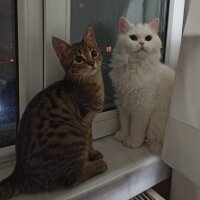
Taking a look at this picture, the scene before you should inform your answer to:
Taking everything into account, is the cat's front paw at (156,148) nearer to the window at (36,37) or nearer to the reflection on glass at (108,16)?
the reflection on glass at (108,16)

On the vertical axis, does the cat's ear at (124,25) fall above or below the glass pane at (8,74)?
above

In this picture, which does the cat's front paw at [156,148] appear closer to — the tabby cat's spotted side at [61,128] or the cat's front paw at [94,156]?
the cat's front paw at [94,156]

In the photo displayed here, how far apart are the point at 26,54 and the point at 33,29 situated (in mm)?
79

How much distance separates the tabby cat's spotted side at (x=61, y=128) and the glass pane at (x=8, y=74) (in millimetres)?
141

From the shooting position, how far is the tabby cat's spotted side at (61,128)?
2.29 feet

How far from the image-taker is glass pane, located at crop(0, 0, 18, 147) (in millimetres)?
768

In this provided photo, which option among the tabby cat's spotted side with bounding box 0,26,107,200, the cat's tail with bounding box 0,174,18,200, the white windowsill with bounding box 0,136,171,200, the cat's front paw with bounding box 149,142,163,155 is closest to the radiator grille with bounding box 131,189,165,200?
the white windowsill with bounding box 0,136,171,200

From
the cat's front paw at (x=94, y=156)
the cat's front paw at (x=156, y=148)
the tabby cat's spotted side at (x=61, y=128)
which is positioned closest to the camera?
the tabby cat's spotted side at (x=61, y=128)

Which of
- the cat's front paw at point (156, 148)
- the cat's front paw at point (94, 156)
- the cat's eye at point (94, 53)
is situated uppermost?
the cat's eye at point (94, 53)

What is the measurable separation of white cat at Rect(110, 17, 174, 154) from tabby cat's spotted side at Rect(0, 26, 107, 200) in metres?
0.21

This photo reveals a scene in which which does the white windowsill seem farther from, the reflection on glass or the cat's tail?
the reflection on glass

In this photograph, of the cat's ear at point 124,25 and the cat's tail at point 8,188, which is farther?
the cat's ear at point 124,25

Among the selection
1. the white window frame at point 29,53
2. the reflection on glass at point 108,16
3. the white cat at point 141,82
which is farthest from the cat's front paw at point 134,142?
the white window frame at point 29,53

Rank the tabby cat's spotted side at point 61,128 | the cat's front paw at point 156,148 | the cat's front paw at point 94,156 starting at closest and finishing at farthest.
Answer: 1. the tabby cat's spotted side at point 61,128
2. the cat's front paw at point 94,156
3. the cat's front paw at point 156,148
